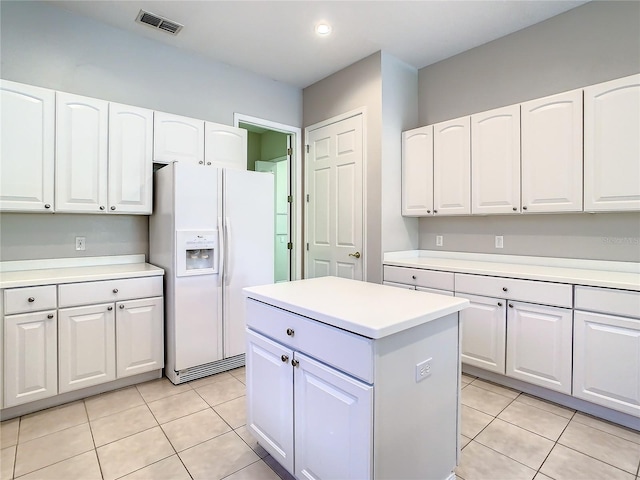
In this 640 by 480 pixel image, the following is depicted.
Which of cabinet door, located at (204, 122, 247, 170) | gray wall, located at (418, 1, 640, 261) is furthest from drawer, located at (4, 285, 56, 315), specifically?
gray wall, located at (418, 1, 640, 261)

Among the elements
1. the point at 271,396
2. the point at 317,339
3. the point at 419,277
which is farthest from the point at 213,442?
the point at 419,277

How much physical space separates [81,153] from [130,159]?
0.33m

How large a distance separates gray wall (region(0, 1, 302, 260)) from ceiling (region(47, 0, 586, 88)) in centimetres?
13

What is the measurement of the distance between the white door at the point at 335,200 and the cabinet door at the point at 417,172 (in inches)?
18.0

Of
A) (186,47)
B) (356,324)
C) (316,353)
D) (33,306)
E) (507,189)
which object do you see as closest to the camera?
(356,324)

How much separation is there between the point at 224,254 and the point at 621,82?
3.06 metres

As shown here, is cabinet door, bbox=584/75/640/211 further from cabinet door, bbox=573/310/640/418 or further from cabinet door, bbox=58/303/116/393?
cabinet door, bbox=58/303/116/393

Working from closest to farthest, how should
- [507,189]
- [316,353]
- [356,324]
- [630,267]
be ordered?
[356,324] < [316,353] < [630,267] < [507,189]

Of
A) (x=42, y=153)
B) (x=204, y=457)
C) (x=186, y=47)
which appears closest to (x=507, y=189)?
(x=204, y=457)

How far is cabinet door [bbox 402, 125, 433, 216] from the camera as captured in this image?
3305 mm

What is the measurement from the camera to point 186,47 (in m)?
3.20

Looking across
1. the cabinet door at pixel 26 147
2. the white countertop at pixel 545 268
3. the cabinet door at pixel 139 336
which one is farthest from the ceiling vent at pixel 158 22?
the white countertop at pixel 545 268

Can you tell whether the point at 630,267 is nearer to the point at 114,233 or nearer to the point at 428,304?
the point at 428,304

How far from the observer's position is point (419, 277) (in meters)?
2.99
